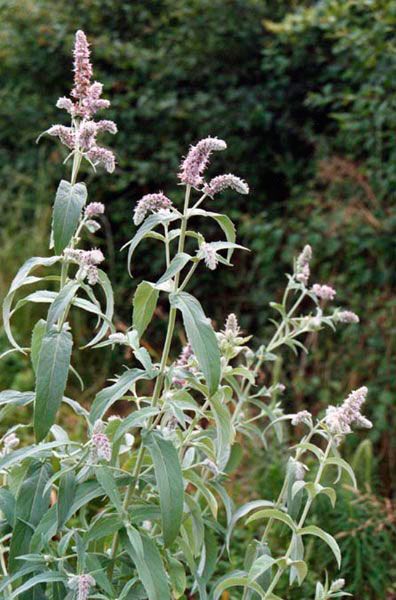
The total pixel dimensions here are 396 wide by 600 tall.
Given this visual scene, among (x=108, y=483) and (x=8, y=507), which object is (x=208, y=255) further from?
(x=8, y=507)

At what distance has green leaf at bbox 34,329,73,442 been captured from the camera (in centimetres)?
176

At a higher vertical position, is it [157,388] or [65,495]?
[157,388]

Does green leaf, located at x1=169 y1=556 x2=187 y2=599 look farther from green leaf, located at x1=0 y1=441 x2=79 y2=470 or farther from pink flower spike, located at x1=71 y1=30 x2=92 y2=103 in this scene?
pink flower spike, located at x1=71 y1=30 x2=92 y2=103

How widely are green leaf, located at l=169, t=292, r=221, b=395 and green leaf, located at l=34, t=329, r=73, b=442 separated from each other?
0.85 ft

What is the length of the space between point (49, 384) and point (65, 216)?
333mm

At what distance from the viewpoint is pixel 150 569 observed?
1815 millimetres

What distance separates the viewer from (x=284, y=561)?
2.04m

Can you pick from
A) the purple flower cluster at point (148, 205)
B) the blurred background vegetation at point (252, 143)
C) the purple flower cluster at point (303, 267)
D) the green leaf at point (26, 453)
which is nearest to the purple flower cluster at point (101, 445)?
the green leaf at point (26, 453)

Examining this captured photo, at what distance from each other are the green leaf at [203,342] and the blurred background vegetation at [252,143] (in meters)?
3.13

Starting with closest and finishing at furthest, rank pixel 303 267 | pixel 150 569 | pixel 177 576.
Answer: pixel 150 569 < pixel 177 576 < pixel 303 267

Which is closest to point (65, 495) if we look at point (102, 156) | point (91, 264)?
point (91, 264)

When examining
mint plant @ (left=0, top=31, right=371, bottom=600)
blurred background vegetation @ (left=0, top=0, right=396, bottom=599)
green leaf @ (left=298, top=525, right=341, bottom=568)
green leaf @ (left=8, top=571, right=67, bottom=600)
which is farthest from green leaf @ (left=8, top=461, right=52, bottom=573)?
blurred background vegetation @ (left=0, top=0, right=396, bottom=599)

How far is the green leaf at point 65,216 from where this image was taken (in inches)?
69.9

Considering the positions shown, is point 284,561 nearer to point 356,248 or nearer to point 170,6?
point 356,248
